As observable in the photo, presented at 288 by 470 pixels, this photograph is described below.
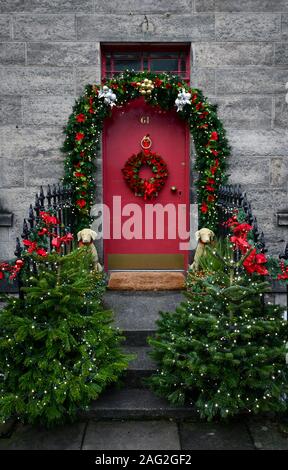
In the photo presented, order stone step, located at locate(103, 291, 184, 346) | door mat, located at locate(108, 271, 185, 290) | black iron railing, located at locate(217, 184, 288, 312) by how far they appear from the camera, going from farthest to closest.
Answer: door mat, located at locate(108, 271, 185, 290), stone step, located at locate(103, 291, 184, 346), black iron railing, located at locate(217, 184, 288, 312)

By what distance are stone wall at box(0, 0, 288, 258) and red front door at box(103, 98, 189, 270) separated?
751mm

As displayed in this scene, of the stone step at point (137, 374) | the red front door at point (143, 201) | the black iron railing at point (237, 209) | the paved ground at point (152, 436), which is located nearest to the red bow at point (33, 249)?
the stone step at point (137, 374)

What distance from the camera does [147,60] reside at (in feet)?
25.0

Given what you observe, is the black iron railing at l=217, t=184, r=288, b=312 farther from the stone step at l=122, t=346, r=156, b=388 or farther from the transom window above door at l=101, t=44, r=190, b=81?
the transom window above door at l=101, t=44, r=190, b=81

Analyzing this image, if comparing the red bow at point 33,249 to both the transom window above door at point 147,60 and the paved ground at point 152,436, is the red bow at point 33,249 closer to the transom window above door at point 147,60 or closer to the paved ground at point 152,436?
the paved ground at point 152,436

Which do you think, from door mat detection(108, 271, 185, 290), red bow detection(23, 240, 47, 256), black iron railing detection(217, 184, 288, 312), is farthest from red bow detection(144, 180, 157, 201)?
red bow detection(23, 240, 47, 256)

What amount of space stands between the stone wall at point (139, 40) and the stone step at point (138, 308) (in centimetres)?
215

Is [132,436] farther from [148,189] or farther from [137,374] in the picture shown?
[148,189]

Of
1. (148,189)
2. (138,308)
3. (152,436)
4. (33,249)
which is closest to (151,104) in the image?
(148,189)

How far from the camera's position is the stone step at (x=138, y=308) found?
5.40m

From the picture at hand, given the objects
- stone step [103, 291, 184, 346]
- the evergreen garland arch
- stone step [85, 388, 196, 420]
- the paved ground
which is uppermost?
the evergreen garland arch

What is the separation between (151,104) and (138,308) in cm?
319

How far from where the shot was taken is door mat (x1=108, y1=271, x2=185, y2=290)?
265 inches

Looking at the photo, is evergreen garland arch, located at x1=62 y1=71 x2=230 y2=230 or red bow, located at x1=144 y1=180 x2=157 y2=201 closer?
evergreen garland arch, located at x1=62 y1=71 x2=230 y2=230
